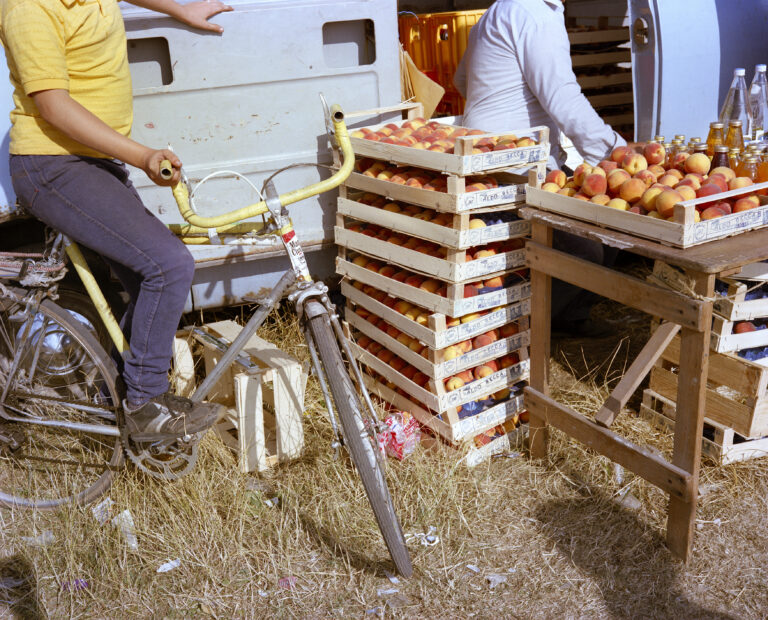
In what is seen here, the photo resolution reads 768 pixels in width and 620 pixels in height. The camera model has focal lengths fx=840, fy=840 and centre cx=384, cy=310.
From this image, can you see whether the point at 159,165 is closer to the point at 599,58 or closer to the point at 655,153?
the point at 655,153

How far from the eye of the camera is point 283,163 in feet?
13.1

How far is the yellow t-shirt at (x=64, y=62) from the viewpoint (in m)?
2.63

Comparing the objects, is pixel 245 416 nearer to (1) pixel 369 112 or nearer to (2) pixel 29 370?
(2) pixel 29 370

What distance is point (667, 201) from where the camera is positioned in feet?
9.36

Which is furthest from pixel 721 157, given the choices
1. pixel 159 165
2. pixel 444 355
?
pixel 159 165

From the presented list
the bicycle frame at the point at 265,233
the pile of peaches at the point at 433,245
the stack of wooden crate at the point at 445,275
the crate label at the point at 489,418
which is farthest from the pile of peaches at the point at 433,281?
the bicycle frame at the point at 265,233

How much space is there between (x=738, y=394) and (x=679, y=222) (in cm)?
120

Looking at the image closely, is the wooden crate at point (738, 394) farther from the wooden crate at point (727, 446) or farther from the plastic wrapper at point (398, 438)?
the plastic wrapper at point (398, 438)

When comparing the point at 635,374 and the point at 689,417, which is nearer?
the point at 689,417

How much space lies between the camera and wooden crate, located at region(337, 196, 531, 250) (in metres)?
3.41

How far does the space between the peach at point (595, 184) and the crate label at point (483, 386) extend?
3.18 ft

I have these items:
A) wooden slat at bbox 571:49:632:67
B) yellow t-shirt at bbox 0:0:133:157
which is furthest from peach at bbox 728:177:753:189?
wooden slat at bbox 571:49:632:67

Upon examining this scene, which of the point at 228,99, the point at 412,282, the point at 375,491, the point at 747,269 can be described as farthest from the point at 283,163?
the point at 747,269

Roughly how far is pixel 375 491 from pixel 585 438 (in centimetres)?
94
